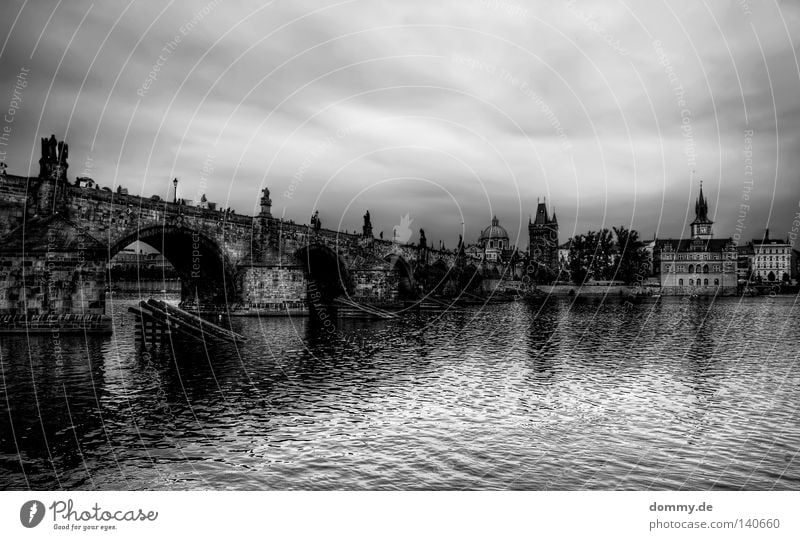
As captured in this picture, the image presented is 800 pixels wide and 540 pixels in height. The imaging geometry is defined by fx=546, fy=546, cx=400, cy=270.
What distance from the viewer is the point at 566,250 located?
585ft

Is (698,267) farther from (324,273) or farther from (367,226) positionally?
(324,273)

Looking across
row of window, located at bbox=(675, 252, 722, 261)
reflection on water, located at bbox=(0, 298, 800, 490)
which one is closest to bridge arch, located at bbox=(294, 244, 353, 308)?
reflection on water, located at bbox=(0, 298, 800, 490)

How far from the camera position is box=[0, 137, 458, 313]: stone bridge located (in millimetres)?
26203

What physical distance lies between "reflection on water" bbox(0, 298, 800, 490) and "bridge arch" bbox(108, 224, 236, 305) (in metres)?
14.6

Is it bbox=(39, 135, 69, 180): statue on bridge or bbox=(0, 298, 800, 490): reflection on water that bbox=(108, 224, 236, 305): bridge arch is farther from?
bbox=(0, 298, 800, 490): reflection on water

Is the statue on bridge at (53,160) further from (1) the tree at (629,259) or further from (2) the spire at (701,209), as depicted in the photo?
(2) the spire at (701,209)

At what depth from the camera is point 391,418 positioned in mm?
13188

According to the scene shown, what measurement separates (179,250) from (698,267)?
113 meters

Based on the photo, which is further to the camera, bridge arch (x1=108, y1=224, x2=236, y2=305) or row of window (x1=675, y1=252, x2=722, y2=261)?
row of window (x1=675, y1=252, x2=722, y2=261)

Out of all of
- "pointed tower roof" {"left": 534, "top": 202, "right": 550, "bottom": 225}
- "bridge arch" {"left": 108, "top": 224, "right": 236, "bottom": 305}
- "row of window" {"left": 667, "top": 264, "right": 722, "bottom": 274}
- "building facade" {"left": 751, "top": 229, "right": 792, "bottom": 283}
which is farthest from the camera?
"pointed tower roof" {"left": 534, "top": 202, "right": 550, "bottom": 225}

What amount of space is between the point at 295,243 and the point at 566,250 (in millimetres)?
142664

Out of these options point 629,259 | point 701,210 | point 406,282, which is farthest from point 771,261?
point 406,282

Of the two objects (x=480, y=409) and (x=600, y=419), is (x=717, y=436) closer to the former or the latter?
(x=600, y=419)
